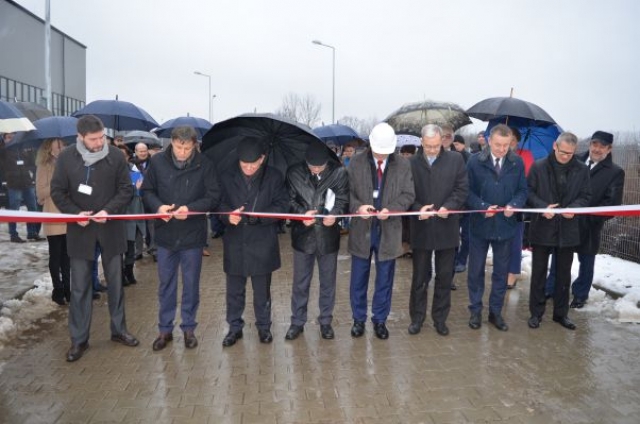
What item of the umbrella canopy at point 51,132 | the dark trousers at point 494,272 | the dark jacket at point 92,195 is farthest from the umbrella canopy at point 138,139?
the dark trousers at point 494,272

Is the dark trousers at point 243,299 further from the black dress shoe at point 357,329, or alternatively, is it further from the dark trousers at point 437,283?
the dark trousers at point 437,283

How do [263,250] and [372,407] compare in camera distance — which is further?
[263,250]

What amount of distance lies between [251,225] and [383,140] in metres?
1.60

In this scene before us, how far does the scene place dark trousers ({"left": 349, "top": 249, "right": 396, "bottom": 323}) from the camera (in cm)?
525

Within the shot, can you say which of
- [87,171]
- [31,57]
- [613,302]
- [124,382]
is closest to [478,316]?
[613,302]

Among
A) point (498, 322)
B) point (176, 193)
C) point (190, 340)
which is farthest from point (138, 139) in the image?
point (498, 322)

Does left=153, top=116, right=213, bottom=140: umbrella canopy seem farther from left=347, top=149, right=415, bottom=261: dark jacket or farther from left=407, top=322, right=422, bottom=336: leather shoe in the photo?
left=407, top=322, right=422, bottom=336: leather shoe

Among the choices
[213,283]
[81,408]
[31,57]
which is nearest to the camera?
[81,408]

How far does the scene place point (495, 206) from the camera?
543cm

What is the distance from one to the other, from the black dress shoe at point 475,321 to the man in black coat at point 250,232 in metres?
2.33

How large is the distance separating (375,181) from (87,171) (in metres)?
2.88

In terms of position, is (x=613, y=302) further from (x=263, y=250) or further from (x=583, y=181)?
(x=263, y=250)

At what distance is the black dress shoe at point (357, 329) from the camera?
530 cm

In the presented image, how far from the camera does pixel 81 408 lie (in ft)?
12.4
